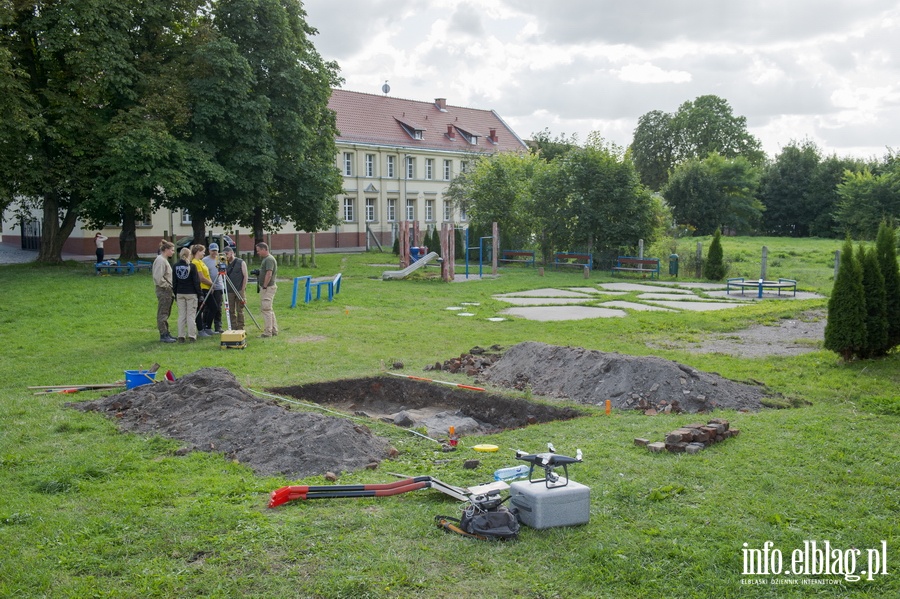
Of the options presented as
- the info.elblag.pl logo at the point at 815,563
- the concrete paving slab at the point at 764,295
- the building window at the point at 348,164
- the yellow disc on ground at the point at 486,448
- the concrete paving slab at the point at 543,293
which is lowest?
the info.elblag.pl logo at the point at 815,563

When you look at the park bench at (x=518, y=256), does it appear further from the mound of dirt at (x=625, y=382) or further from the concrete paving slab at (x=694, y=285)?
the mound of dirt at (x=625, y=382)

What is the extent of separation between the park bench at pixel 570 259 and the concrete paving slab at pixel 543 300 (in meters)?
9.38

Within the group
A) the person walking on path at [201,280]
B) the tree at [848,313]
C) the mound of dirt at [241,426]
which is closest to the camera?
the mound of dirt at [241,426]

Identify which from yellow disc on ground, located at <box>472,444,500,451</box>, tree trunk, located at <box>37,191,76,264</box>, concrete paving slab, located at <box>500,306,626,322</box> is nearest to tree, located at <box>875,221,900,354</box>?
concrete paving slab, located at <box>500,306,626,322</box>

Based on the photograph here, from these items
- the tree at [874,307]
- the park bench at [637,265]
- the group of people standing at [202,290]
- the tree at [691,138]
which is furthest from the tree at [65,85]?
the tree at [691,138]

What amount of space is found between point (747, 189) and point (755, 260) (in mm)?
27749

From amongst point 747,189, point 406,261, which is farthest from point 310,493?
point 747,189

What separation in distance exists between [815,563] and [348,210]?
46531mm

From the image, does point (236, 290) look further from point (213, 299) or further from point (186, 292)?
point (186, 292)

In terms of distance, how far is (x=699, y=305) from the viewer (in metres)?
20.4

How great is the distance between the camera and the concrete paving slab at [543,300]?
2061cm

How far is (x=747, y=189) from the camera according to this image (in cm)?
6062

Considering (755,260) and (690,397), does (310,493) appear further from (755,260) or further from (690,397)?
(755,260)

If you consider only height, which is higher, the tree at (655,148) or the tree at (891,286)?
the tree at (655,148)
